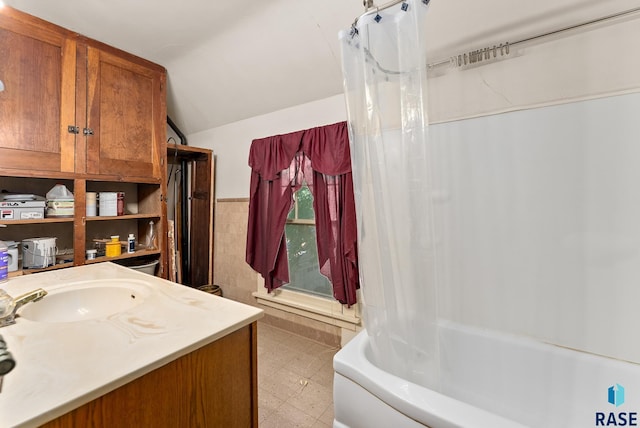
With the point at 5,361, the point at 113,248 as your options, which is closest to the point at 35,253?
the point at 113,248

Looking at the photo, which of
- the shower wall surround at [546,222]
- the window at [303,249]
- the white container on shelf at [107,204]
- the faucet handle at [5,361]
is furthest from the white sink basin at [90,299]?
the shower wall surround at [546,222]

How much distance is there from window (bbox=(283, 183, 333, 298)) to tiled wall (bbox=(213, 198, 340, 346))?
11.0 inches

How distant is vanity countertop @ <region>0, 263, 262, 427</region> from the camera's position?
1.64 feet

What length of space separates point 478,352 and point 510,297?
1.04 ft

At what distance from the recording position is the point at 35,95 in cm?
165

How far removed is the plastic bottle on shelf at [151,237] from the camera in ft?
7.49

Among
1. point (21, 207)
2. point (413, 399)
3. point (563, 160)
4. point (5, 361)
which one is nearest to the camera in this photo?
point (5, 361)

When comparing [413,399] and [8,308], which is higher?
[8,308]

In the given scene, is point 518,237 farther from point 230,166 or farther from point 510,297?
point 230,166

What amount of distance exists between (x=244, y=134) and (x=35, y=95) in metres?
1.39

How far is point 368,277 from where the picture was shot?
1187 millimetres

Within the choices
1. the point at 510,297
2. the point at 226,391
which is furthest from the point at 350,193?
the point at 226,391

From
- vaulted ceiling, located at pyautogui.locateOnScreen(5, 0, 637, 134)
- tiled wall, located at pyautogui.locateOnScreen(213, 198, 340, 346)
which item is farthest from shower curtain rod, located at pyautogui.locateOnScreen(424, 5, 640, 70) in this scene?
tiled wall, located at pyautogui.locateOnScreen(213, 198, 340, 346)

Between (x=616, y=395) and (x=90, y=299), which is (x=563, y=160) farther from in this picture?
(x=90, y=299)
